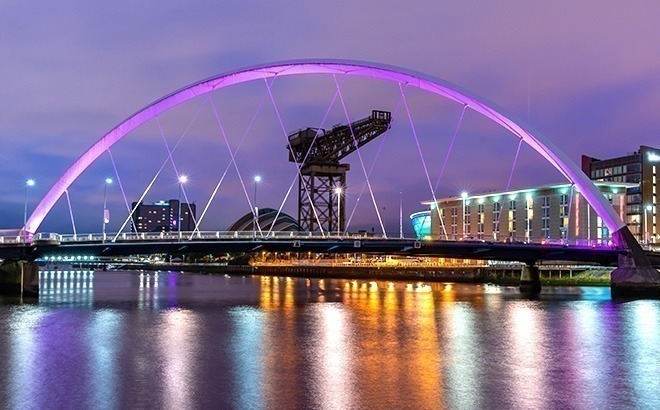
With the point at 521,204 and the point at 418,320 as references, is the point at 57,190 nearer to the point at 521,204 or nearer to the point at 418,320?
the point at 418,320

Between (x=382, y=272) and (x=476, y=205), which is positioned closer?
(x=382, y=272)

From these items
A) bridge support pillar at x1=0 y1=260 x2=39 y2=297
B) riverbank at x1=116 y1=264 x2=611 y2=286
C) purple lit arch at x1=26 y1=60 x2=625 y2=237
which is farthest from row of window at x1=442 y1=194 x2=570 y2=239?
bridge support pillar at x1=0 y1=260 x2=39 y2=297

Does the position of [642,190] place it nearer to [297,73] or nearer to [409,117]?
[409,117]

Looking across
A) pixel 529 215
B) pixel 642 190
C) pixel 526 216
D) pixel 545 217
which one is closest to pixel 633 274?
pixel 545 217

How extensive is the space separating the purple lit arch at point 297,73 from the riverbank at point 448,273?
107 feet

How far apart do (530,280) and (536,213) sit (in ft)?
165

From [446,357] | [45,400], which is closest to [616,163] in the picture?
[446,357]

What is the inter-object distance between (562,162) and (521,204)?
70330 millimetres

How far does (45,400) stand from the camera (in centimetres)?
2009

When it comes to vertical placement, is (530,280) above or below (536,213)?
below

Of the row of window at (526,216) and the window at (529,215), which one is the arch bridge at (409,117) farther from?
the window at (529,215)

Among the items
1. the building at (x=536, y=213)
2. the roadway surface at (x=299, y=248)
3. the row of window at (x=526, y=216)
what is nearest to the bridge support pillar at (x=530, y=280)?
the roadway surface at (x=299, y=248)

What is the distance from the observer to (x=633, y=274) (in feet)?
222

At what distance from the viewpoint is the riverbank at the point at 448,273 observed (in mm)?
97938
